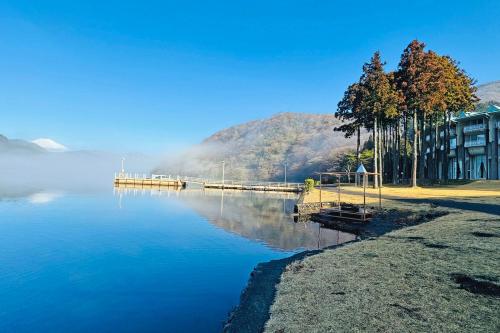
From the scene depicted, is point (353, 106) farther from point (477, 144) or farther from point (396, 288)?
point (396, 288)

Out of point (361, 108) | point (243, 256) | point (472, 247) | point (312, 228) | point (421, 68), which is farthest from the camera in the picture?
point (361, 108)

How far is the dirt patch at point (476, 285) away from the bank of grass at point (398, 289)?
0.02 metres

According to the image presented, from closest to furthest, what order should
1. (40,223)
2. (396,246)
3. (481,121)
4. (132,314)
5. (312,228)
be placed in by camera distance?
1. (132,314)
2. (396,246)
3. (312,228)
4. (40,223)
5. (481,121)

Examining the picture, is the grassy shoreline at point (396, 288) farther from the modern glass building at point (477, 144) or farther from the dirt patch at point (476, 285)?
the modern glass building at point (477, 144)

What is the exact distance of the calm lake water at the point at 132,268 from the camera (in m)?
10.6

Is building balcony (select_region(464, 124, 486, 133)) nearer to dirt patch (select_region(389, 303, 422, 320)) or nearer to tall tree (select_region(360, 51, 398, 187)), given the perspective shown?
tall tree (select_region(360, 51, 398, 187))

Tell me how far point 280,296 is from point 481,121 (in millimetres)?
62829

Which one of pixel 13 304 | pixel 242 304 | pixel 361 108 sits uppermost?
pixel 361 108

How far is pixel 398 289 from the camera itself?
27.2ft

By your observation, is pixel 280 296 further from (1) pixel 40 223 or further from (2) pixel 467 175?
(2) pixel 467 175

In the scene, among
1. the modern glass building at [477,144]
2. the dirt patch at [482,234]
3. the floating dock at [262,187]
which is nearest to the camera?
the dirt patch at [482,234]

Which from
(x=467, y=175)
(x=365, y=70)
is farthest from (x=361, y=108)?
(x=467, y=175)

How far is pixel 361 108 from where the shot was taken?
4456 cm

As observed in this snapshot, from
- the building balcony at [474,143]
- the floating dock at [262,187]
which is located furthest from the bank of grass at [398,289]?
the floating dock at [262,187]
